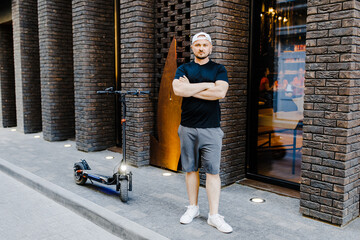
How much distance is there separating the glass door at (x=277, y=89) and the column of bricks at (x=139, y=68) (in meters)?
2.03

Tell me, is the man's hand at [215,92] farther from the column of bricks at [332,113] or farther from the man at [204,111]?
the column of bricks at [332,113]

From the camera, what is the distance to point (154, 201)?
4.81m

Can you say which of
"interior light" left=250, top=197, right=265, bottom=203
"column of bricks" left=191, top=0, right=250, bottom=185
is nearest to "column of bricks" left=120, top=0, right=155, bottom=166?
"column of bricks" left=191, top=0, right=250, bottom=185

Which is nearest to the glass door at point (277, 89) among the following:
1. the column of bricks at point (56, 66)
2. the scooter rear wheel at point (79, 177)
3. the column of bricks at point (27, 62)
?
the scooter rear wheel at point (79, 177)

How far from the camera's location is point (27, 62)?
10.6m

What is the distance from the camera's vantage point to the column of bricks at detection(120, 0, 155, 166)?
6555 mm

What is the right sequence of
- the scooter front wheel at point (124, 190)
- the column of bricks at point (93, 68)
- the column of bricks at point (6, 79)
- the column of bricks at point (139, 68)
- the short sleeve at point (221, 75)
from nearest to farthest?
the short sleeve at point (221, 75)
the scooter front wheel at point (124, 190)
the column of bricks at point (139, 68)
the column of bricks at point (93, 68)
the column of bricks at point (6, 79)

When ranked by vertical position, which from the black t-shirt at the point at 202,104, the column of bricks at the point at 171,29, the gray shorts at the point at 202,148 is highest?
the column of bricks at the point at 171,29

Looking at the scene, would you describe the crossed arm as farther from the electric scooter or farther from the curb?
the curb

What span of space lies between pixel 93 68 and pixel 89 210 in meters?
4.23

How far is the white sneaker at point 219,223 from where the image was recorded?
3.78m

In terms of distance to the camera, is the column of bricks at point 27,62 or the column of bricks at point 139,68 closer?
the column of bricks at point 139,68

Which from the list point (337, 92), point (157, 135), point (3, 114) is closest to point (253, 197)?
point (337, 92)

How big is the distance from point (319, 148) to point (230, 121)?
165 centimetres
